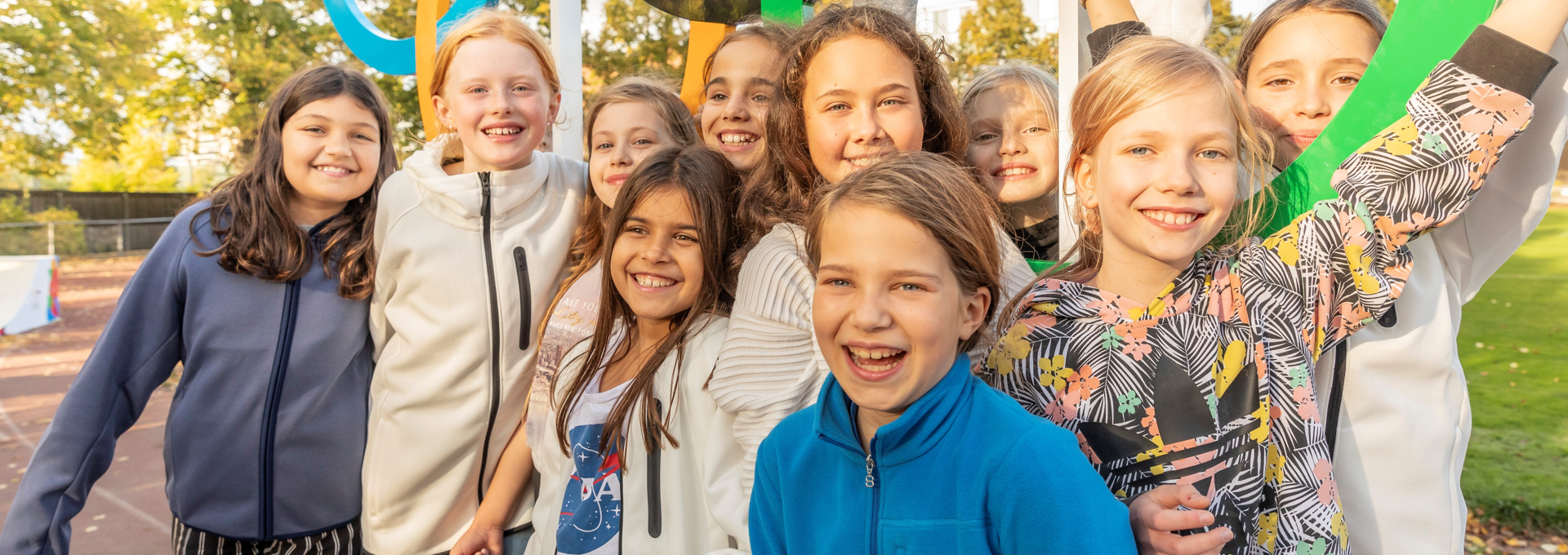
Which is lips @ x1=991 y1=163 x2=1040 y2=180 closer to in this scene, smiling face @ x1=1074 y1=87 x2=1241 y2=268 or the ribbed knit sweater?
the ribbed knit sweater

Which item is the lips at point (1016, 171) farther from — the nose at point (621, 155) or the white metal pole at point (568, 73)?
the white metal pole at point (568, 73)

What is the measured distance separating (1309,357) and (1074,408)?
451 mm

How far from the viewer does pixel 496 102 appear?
8.10 feet

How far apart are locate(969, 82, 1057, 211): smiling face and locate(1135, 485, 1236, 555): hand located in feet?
3.52

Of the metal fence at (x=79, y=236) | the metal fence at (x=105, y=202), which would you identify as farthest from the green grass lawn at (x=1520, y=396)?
the metal fence at (x=79, y=236)

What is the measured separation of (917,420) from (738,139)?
139cm

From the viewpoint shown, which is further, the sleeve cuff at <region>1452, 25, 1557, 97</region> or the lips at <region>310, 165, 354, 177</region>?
the lips at <region>310, 165, 354, 177</region>

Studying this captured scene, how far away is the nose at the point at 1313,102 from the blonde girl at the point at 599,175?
1455mm

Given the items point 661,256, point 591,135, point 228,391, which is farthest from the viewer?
point 591,135

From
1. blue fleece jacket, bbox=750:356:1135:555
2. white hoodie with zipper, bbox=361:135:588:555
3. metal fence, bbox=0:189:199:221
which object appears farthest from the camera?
metal fence, bbox=0:189:199:221

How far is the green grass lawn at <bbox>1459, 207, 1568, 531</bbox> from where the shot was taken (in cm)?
529

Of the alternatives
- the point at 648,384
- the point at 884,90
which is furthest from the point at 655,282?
the point at 884,90

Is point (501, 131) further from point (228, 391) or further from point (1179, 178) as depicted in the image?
point (1179, 178)

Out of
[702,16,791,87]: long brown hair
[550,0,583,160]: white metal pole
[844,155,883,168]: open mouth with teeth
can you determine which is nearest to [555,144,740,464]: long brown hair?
[844,155,883,168]: open mouth with teeth
